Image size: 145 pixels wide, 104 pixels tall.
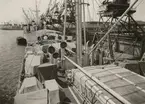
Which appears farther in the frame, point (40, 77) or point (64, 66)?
point (64, 66)

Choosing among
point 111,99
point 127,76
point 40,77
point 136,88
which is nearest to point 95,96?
point 111,99

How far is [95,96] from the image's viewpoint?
16.8ft

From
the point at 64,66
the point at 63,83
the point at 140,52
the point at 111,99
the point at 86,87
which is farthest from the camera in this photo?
the point at 140,52

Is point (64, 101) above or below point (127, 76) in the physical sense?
below

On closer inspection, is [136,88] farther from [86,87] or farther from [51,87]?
[51,87]

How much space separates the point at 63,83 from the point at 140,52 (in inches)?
628

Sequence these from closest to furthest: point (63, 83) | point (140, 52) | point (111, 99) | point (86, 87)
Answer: point (111, 99)
point (86, 87)
point (63, 83)
point (140, 52)

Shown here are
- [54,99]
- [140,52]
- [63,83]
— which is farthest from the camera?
[140,52]

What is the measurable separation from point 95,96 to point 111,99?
0.71 meters

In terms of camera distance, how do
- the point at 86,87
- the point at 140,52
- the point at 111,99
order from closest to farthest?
the point at 111,99, the point at 86,87, the point at 140,52

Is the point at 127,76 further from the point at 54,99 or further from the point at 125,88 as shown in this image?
the point at 54,99

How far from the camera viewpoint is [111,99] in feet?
14.9

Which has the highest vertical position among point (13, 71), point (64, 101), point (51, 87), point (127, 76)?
point (127, 76)

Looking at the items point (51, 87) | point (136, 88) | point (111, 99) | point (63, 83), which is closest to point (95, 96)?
point (111, 99)
